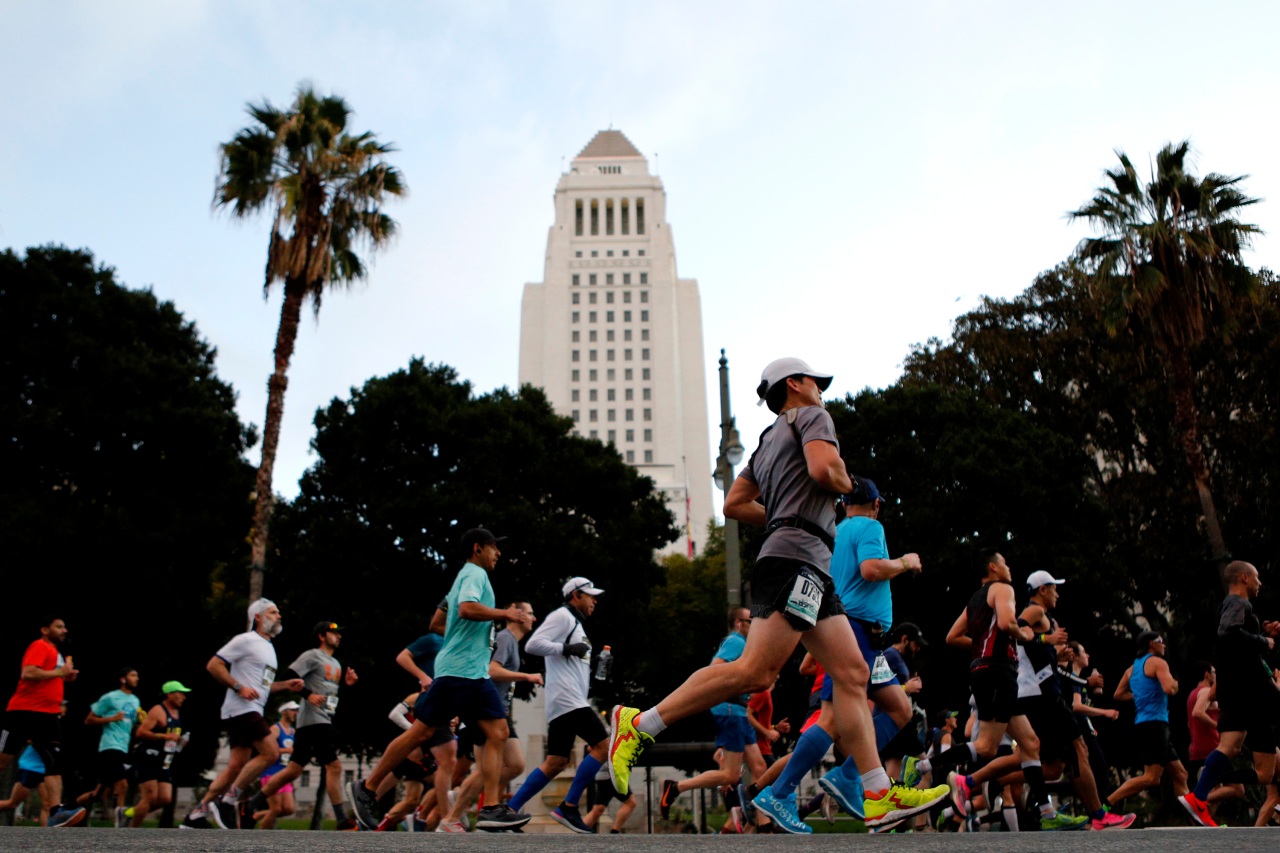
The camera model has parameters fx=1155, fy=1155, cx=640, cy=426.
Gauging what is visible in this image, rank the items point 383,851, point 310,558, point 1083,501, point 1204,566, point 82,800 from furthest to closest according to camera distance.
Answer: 1. point 310,558
2. point 1083,501
3. point 1204,566
4. point 82,800
5. point 383,851

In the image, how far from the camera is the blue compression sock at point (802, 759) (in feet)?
17.2

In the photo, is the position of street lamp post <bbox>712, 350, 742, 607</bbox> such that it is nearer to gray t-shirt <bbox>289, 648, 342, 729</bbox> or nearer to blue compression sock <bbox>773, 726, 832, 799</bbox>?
gray t-shirt <bbox>289, 648, 342, 729</bbox>

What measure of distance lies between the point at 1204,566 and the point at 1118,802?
18206mm

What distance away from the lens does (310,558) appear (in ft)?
98.8

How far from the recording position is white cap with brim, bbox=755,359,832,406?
5059 millimetres

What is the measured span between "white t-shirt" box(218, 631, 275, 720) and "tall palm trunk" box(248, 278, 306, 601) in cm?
1051

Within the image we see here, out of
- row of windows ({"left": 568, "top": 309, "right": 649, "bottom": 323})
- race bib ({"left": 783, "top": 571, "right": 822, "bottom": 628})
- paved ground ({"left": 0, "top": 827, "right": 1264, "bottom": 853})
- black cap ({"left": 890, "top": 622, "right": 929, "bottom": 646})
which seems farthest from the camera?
row of windows ({"left": 568, "top": 309, "right": 649, "bottom": 323})

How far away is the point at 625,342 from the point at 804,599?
352ft

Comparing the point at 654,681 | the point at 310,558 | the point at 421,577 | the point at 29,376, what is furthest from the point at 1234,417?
the point at 29,376

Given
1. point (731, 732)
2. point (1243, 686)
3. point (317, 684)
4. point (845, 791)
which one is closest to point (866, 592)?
point (845, 791)

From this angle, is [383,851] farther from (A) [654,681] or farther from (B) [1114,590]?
(A) [654,681]

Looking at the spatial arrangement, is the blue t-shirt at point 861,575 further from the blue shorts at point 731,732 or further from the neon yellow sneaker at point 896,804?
the blue shorts at point 731,732

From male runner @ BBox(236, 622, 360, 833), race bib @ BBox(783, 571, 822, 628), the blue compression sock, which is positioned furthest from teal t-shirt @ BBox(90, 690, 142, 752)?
race bib @ BBox(783, 571, 822, 628)

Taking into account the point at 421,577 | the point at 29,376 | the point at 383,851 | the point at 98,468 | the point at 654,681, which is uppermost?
the point at 29,376
